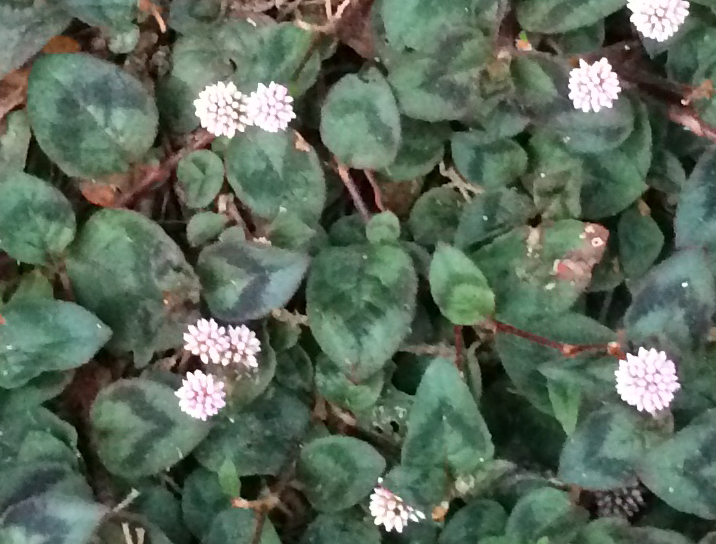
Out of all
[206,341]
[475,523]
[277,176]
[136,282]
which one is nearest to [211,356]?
[206,341]

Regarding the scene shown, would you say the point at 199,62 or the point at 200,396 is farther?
the point at 199,62

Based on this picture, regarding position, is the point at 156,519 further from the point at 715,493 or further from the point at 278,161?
the point at 715,493

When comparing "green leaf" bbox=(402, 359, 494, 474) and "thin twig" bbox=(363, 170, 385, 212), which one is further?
"thin twig" bbox=(363, 170, 385, 212)

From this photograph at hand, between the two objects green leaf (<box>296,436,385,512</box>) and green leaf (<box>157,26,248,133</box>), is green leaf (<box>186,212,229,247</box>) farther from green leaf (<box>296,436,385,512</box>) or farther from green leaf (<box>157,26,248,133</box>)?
green leaf (<box>296,436,385,512</box>)

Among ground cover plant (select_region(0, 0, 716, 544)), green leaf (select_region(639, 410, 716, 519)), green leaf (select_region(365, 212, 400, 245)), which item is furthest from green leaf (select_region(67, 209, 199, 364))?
green leaf (select_region(639, 410, 716, 519))

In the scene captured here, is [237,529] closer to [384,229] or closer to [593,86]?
[384,229]

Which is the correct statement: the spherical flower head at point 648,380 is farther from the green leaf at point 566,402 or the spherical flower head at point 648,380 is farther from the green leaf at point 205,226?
the green leaf at point 205,226
